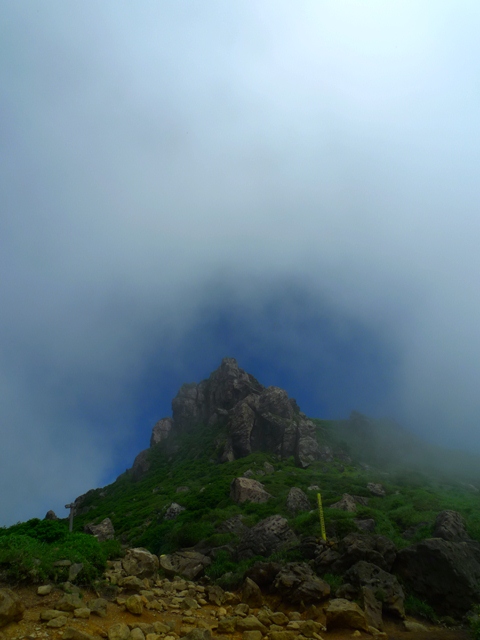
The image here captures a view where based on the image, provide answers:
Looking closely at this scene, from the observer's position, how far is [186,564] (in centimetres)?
2203

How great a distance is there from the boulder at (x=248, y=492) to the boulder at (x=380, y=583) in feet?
69.7

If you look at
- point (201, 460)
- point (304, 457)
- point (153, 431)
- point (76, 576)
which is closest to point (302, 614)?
point (76, 576)

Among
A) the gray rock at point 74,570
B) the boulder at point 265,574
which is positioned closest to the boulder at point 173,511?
the boulder at point 265,574

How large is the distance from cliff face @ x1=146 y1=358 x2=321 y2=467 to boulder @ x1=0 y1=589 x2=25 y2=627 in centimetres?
5724

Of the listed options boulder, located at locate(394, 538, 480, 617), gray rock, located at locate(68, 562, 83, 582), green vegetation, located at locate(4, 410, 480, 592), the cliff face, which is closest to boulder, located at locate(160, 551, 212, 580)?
green vegetation, located at locate(4, 410, 480, 592)

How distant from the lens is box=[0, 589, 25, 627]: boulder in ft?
28.0

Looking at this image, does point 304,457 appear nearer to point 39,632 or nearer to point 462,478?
point 462,478

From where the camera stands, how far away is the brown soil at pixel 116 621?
8.78m

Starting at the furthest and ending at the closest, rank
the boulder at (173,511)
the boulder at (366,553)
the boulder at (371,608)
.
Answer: the boulder at (173,511), the boulder at (366,553), the boulder at (371,608)

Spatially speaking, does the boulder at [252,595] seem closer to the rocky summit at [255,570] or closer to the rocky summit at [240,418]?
the rocky summit at [255,570]

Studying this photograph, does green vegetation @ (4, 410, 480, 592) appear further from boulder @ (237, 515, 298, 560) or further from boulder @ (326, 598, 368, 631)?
boulder @ (326, 598, 368, 631)

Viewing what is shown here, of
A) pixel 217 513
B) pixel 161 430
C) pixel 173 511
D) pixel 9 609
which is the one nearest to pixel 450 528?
pixel 217 513

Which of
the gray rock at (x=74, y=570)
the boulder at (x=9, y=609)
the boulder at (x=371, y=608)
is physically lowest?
the boulder at (x=371, y=608)

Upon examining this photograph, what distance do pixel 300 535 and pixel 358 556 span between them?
271 inches
